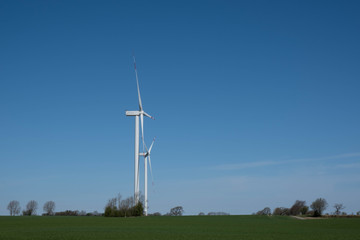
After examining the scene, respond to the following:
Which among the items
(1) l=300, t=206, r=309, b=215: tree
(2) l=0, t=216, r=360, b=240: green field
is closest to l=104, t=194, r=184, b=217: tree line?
(2) l=0, t=216, r=360, b=240: green field

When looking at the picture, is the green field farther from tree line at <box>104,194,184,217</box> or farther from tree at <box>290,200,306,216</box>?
tree at <box>290,200,306,216</box>

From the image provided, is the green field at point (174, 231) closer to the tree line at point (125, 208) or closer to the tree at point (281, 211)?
the tree line at point (125, 208)

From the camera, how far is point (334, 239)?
25859mm

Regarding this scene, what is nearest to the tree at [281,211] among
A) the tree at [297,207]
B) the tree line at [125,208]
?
the tree at [297,207]

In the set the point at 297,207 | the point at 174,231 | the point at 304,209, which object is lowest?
the point at 174,231

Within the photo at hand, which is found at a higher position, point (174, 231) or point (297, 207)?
point (297, 207)

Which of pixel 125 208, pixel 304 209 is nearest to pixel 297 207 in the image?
pixel 304 209

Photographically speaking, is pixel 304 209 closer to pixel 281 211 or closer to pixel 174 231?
pixel 281 211

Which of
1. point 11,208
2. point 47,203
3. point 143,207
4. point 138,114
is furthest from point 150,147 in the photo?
point 11,208

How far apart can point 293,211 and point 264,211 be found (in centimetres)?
1249

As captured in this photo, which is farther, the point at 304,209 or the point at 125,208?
the point at 304,209

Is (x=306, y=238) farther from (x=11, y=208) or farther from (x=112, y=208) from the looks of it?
(x=11, y=208)

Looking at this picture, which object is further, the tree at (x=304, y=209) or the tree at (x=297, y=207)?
the tree at (x=297, y=207)

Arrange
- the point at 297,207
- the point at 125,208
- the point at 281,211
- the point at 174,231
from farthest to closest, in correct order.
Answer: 1. the point at 297,207
2. the point at 281,211
3. the point at 125,208
4. the point at 174,231
